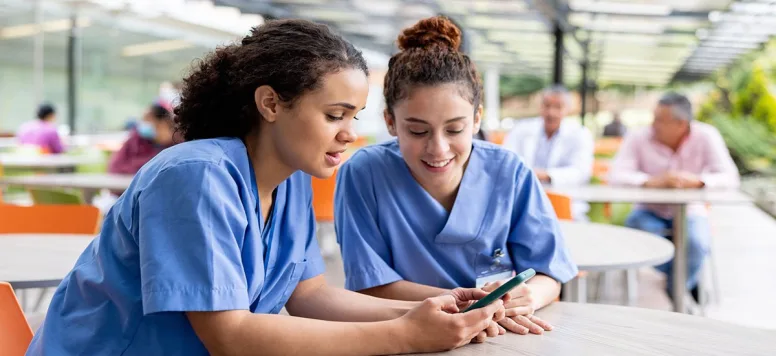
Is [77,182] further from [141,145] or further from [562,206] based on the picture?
[562,206]

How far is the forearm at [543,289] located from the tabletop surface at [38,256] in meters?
1.02

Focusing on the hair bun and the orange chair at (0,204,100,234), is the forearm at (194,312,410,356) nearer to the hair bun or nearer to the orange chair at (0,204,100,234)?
the hair bun

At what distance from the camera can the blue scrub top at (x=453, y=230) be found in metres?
1.66

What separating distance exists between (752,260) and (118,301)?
20.2 feet

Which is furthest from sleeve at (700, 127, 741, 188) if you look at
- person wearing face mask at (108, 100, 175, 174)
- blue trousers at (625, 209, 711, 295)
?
person wearing face mask at (108, 100, 175, 174)

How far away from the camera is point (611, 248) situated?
2201 mm

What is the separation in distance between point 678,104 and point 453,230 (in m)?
2.92

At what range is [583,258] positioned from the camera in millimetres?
2041

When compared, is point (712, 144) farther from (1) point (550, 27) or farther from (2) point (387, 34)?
(2) point (387, 34)

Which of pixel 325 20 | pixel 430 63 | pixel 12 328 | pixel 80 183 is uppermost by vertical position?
pixel 325 20

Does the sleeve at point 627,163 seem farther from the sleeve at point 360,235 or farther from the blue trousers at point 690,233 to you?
the sleeve at point 360,235

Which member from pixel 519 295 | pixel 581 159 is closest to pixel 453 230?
pixel 519 295

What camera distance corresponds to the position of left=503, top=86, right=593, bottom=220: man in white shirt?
15.4 feet

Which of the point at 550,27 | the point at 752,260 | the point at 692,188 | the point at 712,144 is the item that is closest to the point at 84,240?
the point at 692,188
